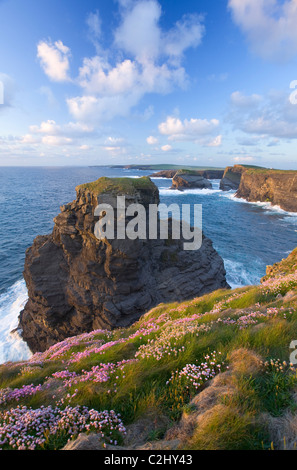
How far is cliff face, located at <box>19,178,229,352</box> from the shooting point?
20344 mm

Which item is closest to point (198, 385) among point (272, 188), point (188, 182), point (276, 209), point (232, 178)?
point (276, 209)

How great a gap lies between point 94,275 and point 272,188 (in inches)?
3605

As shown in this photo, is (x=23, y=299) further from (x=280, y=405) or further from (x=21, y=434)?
(x=280, y=405)

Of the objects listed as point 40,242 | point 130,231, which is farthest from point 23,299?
point 130,231

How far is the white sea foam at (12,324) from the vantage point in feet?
73.3

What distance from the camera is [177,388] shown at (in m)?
4.12

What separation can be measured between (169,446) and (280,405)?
1.96 metres

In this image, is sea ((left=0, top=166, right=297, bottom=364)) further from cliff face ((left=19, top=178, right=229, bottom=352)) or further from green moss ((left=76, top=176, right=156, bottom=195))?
green moss ((left=76, top=176, right=156, bottom=195))

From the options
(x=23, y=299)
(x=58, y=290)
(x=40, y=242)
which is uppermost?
(x=40, y=242)

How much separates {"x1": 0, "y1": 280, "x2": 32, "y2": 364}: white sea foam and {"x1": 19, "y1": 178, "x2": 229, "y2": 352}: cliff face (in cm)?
99

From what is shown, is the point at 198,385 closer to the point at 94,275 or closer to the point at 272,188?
the point at 94,275

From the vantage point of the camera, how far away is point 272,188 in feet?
288

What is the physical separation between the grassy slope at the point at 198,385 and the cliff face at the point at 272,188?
89392 millimetres

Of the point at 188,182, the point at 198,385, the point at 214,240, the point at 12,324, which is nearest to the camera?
the point at 198,385
